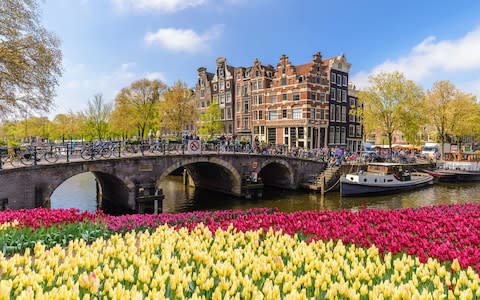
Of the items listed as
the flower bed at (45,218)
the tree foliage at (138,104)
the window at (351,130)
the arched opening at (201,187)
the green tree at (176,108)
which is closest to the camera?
the flower bed at (45,218)

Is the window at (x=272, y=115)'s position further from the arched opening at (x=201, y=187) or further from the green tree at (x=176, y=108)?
the arched opening at (x=201, y=187)

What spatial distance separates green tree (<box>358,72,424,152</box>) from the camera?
39.4m

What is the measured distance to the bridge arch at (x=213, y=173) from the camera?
1065 inches

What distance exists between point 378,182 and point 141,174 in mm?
20765

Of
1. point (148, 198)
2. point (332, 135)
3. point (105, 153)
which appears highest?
point (332, 135)

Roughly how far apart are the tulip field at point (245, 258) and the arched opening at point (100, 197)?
1434cm

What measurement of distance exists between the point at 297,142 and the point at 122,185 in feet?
99.6

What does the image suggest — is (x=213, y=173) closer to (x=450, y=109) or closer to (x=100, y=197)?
(x=100, y=197)

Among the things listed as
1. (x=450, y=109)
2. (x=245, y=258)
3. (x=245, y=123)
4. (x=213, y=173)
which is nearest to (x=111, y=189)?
(x=213, y=173)

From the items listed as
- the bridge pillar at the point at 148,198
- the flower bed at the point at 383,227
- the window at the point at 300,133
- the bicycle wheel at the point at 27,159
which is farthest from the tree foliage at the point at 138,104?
the flower bed at the point at 383,227

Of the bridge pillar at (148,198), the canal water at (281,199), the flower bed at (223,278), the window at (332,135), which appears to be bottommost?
the canal water at (281,199)

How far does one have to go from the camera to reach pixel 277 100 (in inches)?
2024

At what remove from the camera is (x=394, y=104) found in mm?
40031

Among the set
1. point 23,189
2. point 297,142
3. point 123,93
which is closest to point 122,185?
point 23,189
